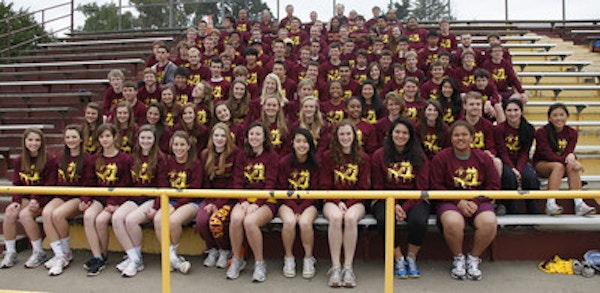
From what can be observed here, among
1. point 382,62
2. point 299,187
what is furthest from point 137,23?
point 299,187

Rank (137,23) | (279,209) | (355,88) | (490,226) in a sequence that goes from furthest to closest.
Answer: (137,23) → (355,88) → (279,209) → (490,226)

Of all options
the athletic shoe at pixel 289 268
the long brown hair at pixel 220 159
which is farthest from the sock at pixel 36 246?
the athletic shoe at pixel 289 268

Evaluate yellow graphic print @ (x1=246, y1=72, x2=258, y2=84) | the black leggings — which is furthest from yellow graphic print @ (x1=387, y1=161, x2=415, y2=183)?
yellow graphic print @ (x1=246, y1=72, x2=258, y2=84)

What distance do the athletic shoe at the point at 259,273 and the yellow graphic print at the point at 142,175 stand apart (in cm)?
152

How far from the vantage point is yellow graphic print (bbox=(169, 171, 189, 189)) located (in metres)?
4.22

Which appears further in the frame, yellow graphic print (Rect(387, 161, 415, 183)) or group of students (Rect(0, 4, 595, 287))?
yellow graphic print (Rect(387, 161, 415, 183))

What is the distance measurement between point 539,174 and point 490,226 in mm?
1335

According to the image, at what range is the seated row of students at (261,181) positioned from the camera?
3.75m

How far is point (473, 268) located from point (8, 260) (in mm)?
4562

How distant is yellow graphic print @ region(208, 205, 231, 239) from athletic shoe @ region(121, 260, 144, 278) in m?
0.81

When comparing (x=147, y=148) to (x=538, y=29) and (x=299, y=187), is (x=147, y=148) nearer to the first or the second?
(x=299, y=187)

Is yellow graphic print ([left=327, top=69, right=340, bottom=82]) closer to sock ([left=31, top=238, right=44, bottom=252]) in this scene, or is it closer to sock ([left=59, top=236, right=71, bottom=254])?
sock ([left=59, top=236, right=71, bottom=254])

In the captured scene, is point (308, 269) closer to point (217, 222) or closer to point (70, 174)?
point (217, 222)

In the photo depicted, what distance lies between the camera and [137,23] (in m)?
17.0
